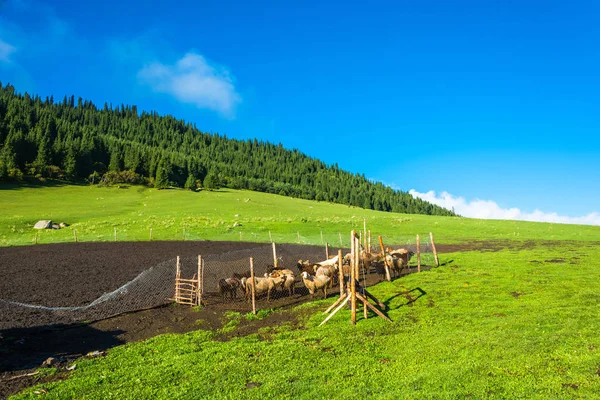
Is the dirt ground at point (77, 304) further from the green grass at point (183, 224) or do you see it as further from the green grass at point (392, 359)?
the green grass at point (183, 224)

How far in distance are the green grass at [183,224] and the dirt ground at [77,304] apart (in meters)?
15.5

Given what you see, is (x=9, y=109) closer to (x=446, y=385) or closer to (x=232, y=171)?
(x=232, y=171)

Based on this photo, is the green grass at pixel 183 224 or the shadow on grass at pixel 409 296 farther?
the green grass at pixel 183 224

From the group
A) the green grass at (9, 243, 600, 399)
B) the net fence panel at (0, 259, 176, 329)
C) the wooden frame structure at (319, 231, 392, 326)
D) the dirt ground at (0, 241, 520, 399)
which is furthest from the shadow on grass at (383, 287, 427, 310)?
the net fence panel at (0, 259, 176, 329)

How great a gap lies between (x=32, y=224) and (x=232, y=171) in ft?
389

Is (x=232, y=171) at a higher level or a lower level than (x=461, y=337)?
higher

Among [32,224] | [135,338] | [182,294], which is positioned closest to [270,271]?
[182,294]

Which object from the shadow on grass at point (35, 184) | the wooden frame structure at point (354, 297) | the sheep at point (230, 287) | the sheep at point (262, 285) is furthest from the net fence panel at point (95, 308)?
the shadow on grass at point (35, 184)

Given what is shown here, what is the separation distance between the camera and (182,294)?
20.6 meters

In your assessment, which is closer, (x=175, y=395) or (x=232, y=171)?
(x=175, y=395)

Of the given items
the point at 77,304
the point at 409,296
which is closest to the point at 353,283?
the point at 409,296

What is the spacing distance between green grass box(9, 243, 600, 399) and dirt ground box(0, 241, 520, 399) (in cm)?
123

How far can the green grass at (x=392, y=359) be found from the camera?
9234mm

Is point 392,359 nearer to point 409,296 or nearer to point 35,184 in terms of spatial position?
point 409,296
